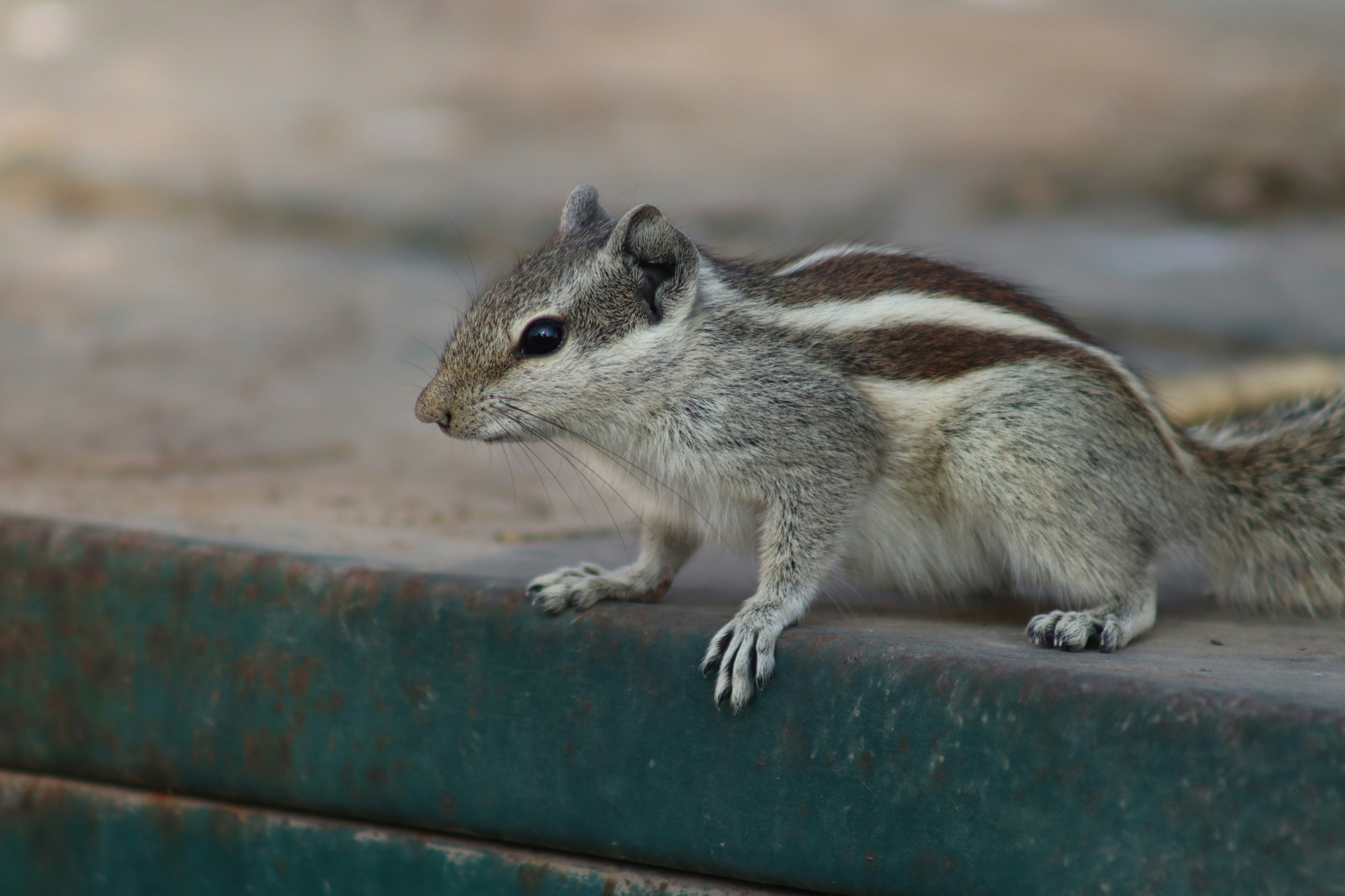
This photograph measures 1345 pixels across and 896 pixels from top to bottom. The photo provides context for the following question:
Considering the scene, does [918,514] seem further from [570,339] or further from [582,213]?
[582,213]

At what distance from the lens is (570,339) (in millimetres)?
2500

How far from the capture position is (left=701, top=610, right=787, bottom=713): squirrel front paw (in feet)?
6.96

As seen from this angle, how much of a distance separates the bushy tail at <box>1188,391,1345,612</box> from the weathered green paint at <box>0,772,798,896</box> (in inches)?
49.8

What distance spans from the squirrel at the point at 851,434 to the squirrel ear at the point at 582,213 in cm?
19

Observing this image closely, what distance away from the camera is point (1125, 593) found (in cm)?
247

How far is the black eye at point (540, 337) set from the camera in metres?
2.48

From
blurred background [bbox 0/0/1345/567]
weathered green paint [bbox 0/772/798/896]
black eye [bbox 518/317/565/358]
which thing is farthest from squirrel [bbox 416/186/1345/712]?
blurred background [bbox 0/0/1345/567]

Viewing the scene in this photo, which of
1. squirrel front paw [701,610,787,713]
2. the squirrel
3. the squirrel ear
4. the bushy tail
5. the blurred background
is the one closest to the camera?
squirrel front paw [701,610,787,713]

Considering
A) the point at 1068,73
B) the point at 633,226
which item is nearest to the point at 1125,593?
the point at 633,226

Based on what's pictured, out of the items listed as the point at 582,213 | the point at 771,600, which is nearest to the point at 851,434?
the point at 771,600

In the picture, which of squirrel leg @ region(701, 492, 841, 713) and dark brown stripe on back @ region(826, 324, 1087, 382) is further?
dark brown stripe on back @ region(826, 324, 1087, 382)

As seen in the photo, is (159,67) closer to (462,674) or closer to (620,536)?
(620,536)

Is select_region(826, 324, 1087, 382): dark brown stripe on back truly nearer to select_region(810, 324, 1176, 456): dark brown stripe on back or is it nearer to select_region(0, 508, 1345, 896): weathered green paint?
select_region(810, 324, 1176, 456): dark brown stripe on back

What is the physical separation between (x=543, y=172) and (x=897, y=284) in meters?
6.63
